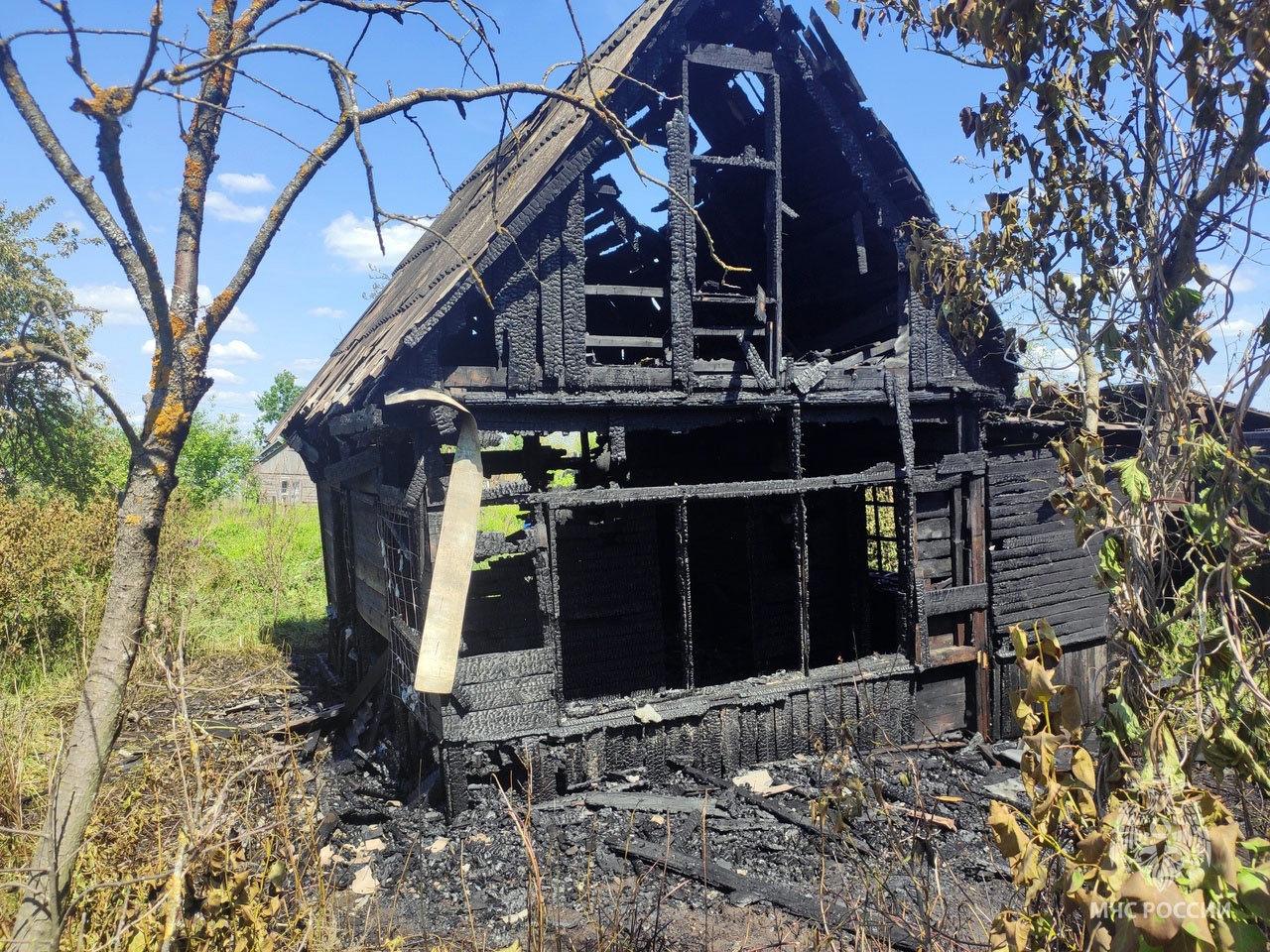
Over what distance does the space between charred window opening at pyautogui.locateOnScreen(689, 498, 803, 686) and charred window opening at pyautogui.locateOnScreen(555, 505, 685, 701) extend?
0.77 m

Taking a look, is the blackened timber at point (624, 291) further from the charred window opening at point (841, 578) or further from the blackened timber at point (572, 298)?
the charred window opening at point (841, 578)

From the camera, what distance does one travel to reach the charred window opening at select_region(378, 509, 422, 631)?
6363 mm

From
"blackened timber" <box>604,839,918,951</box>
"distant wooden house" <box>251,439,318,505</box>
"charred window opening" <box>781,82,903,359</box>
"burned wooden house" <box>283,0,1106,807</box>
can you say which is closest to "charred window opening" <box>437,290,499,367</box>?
"burned wooden house" <box>283,0,1106,807</box>

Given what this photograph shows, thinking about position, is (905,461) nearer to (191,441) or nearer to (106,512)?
(106,512)

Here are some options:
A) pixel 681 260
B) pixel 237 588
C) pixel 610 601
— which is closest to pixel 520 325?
pixel 681 260

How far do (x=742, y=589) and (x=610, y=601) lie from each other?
1983mm

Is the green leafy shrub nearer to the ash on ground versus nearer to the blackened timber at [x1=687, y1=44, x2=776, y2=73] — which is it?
the ash on ground

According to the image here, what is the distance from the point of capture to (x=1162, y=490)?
2293 millimetres

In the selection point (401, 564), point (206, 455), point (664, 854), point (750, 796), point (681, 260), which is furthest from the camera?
point (206, 455)

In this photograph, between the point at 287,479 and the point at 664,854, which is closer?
the point at 664,854

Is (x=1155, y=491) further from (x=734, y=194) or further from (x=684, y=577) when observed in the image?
(x=734, y=194)

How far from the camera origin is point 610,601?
8750 mm

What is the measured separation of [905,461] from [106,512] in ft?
39.6

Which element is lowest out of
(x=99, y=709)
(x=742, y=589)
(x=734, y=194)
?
(x=742, y=589)
